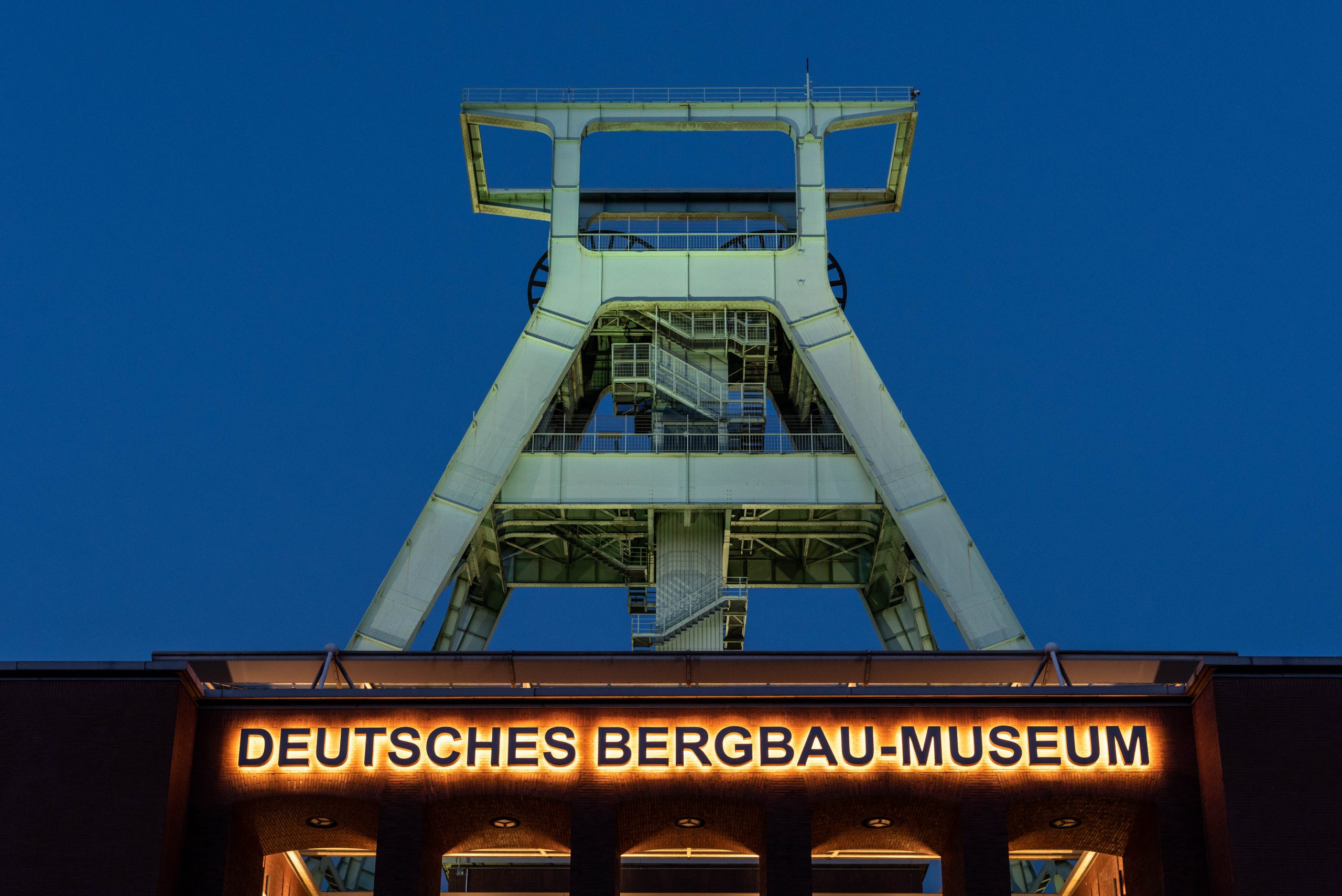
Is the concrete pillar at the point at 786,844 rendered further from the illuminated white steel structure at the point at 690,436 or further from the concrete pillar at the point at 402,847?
the illuminated white steel structure at the point at 690,436

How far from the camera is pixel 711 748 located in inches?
1027

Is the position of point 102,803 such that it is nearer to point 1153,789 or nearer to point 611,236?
point 1153,789

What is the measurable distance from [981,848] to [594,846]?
18.7 ft

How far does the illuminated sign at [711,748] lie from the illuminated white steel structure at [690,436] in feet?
47.5

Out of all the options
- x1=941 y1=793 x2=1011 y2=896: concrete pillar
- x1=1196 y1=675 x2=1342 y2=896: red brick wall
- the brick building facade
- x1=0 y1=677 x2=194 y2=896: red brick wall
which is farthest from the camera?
x1=941 y1=793 x2=1011 y2=896: concrete pillar

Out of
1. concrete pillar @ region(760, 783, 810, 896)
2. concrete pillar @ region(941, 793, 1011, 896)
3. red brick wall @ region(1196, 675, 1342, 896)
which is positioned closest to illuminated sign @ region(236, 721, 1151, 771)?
concrete pillar @ region(760, 783, 810, 896)

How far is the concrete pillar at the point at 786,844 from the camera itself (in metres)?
25.3

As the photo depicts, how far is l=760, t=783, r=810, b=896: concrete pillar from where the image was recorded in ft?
82.9

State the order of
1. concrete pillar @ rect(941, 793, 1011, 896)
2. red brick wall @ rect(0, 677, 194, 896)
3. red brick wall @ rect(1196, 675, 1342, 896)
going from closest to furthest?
1. red brick wall @ rect(1196, 675, 1342, 896)
2. red brick wall @ rect(0, 677, 194, 896)
3. concrete pillar @ rect(941, 793, 1011, 896)

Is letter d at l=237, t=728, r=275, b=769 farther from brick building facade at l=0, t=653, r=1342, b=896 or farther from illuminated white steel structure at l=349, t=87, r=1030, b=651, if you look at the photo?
illuminated white steel structure at l=349, t=87, r=1030, b=651

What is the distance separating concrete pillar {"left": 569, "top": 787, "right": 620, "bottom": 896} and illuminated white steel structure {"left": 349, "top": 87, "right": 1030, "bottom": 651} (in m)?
15.8

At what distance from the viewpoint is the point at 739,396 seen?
153 feet

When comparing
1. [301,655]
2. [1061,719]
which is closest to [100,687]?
[301,655]

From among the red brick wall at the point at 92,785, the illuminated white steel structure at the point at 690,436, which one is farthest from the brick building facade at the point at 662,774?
the illuminated white steel structure at the point at 690,436
